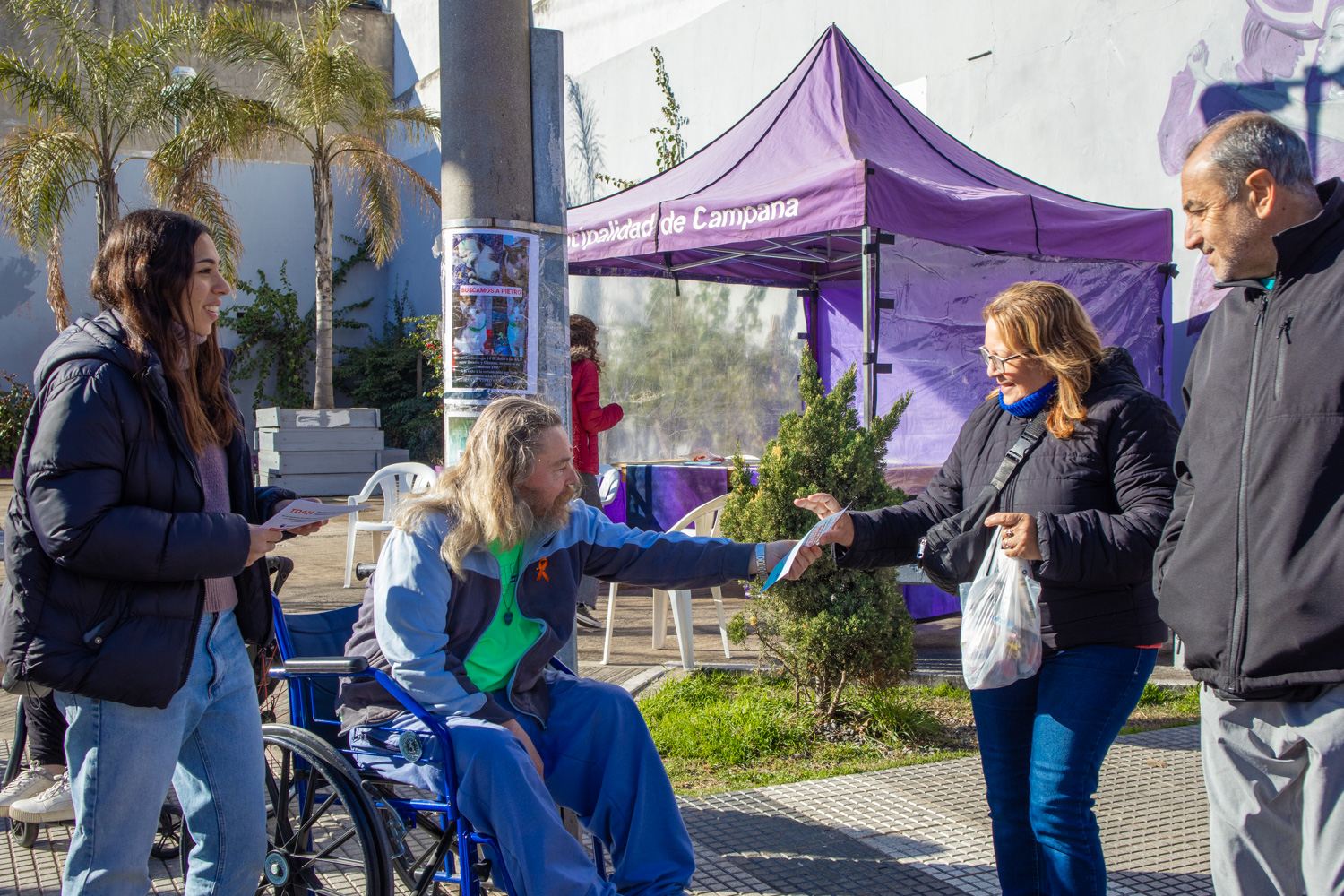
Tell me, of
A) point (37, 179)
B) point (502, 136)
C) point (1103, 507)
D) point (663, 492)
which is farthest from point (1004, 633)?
point (37, 179)

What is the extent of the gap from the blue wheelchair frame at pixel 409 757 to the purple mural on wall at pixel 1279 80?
605cm

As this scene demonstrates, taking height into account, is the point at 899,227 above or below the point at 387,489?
above

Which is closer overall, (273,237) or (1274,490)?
(1274,490)

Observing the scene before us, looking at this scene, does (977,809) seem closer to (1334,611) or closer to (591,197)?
(1334,611)

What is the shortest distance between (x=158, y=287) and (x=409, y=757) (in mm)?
1173

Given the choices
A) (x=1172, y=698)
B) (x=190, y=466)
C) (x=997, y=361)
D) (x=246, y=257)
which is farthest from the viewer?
(x=246, y=257)

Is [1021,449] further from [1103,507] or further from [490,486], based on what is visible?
[490,486]

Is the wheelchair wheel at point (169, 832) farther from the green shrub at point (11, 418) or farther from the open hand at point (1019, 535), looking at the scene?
the green shrub at point (11, 418)

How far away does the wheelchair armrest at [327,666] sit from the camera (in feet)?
8.36

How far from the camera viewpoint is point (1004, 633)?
2.40 metres

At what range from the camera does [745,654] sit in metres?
6.16

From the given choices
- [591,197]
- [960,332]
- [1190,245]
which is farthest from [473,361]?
[591,197]

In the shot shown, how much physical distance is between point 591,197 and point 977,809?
12338mm

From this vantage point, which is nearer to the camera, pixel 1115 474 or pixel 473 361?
pixel 1115 474
